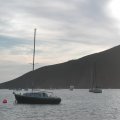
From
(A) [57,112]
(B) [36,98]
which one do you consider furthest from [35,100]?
(A) [57,112]

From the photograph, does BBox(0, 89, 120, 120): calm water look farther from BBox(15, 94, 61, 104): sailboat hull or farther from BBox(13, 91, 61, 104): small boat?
BBox(13, 91, 61, 104): small boat

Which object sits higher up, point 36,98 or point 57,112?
point 36,98

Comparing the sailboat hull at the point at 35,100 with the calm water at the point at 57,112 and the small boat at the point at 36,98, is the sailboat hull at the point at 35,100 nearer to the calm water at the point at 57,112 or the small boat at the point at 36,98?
the small boat at the point at 36,98

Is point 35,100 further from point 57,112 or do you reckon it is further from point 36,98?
point 57,112

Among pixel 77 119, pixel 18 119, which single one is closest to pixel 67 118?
pixel 77 119

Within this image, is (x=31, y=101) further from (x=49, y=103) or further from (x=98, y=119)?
(x=98, y=119)

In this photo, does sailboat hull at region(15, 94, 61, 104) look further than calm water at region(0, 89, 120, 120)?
Yes

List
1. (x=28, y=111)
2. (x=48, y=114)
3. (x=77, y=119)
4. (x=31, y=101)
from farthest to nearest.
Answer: (x=31, y=101), (x=28, y=111), (x=48, y=114), (x=77, y=119)

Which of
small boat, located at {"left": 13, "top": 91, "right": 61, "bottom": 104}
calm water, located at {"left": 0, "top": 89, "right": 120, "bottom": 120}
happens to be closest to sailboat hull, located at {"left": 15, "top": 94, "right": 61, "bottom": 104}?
small boat, located at {"left": 13, "top": 91, "right": 61, "bottom": 104}

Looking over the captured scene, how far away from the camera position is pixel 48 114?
261 ft

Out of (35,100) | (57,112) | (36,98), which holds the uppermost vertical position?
(36,98)

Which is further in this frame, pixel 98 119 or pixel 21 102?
pixel 21 102

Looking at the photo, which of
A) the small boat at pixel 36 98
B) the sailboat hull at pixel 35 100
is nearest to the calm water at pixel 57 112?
the sailboat hull at pixel 35 100

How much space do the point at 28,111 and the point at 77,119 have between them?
17.6 m
